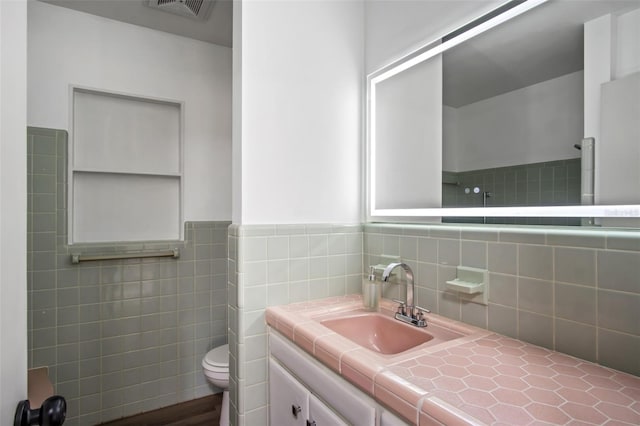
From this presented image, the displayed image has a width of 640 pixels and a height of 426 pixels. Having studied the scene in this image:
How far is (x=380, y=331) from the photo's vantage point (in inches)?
52.9

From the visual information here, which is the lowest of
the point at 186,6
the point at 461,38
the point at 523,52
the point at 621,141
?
the point at 621,141

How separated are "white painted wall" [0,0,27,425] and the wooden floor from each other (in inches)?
74.1

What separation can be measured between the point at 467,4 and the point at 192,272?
226 centimetres

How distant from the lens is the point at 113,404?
213 cm

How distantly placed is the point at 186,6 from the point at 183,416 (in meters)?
2.65

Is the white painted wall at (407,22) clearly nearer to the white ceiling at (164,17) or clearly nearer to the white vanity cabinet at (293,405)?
the white ceiling at (164,17)

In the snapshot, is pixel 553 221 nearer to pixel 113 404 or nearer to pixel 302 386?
pixel 302 386

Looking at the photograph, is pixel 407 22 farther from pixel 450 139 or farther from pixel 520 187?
pixel 520 187

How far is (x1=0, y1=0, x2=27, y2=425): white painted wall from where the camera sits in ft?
1.50

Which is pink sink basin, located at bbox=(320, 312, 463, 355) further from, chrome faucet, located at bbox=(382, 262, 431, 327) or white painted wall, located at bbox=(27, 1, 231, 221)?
white painted wall, located at bbox=(27, 1, 231, 221)

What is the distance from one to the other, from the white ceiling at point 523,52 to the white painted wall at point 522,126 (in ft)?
0.12

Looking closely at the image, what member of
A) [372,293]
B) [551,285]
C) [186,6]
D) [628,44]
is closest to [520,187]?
[551,285]

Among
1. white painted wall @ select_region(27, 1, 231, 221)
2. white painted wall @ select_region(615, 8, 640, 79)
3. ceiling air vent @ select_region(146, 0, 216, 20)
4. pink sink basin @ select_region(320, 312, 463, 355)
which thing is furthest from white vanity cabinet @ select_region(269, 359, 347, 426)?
ceiling air vent @ select_region(146, 0, 216, 20)

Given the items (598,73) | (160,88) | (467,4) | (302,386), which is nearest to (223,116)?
(160,88)
